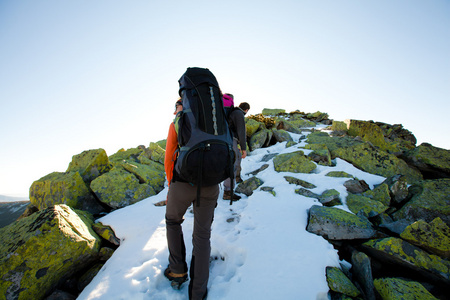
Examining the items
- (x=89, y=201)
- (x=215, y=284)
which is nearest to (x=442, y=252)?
(x=215, y=284)

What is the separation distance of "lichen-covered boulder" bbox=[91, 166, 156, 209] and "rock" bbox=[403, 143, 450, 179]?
11.6 m

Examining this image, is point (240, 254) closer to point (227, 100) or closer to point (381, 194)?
point (227, 100)

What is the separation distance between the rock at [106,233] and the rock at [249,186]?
14.4ft

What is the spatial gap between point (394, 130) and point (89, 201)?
78.8 feet

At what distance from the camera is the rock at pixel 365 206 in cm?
557

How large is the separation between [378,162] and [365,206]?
407cm

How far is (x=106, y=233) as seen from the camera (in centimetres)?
538

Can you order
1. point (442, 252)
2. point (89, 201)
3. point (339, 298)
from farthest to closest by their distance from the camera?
1. point (89, 201)
2. point (442, 252)
3. point (339, 298)

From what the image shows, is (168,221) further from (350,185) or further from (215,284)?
(350,185)

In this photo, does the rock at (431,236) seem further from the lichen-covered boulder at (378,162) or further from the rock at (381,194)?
the lichen-covered boulder at (378,162)

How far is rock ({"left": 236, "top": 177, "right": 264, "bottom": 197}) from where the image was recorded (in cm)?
774

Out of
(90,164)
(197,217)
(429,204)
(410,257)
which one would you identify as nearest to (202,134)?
(197,217)

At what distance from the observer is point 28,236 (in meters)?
4.11

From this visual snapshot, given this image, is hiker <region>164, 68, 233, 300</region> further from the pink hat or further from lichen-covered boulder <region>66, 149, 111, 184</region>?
lichen-covered boulder <region>66, 149, 111, 184</region>
